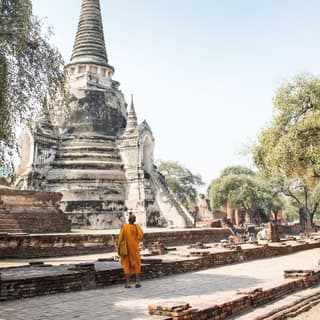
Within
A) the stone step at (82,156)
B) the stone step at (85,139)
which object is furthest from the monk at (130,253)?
the stone step at (85,139)

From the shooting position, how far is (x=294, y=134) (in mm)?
15266

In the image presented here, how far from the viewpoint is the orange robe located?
7520mm

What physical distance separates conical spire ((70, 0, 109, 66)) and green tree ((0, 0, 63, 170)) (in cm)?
2298

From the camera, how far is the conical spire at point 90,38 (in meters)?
33.1

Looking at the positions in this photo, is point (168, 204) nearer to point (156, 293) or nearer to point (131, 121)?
point (131, 121)

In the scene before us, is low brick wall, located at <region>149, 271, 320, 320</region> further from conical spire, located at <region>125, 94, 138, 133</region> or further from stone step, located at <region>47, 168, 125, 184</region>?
conical spire, located at <region>125, 94, 138, 133</region>

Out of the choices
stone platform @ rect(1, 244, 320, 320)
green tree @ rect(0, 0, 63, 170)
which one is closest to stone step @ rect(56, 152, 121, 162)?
green tree @ rect(0, 0, 63, 170)

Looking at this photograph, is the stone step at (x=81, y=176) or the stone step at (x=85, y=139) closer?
the stone step at (x=81, y=176)

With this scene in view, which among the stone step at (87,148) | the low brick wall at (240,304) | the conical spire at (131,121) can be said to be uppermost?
the conical spire at (131,121)

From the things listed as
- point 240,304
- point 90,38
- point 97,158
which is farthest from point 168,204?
point 240,304

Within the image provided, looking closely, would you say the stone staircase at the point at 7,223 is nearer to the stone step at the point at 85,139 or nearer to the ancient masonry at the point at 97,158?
the ancient masonry at the point at 97,158

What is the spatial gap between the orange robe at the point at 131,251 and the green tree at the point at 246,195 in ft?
117

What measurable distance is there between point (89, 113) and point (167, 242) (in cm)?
1535

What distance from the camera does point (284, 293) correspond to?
688 cm
